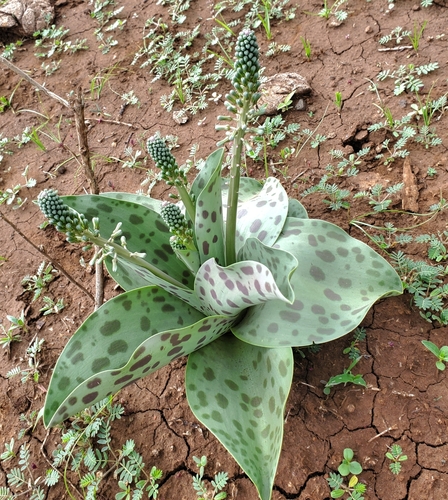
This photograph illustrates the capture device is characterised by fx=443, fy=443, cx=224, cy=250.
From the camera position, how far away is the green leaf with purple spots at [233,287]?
1.13 m

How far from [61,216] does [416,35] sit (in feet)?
7.81

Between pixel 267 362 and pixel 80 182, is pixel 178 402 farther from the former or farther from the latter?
pixel 80 182

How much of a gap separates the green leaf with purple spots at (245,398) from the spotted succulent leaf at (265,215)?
38cm

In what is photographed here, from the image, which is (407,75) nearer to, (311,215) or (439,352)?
(311,215)

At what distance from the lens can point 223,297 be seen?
1330 mm

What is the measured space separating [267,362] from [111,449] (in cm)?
74

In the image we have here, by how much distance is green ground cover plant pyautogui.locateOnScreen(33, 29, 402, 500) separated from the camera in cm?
116

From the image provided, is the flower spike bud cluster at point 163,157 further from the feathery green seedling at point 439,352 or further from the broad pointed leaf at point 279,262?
the feathery green seedling at point 439,352

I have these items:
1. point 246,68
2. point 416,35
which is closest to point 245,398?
point 246,68

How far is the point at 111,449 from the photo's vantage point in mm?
1689

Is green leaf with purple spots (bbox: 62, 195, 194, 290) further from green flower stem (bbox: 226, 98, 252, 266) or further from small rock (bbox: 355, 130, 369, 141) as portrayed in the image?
Result: small rock (bbox: 355, 130, 369, 141)

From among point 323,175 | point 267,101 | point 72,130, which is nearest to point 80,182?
point 72,130

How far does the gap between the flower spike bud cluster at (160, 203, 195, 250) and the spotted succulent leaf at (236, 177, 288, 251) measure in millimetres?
301

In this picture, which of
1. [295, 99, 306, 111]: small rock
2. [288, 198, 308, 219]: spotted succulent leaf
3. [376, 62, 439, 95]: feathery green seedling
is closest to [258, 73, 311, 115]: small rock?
[295, 99, 306, 111]: small rock
